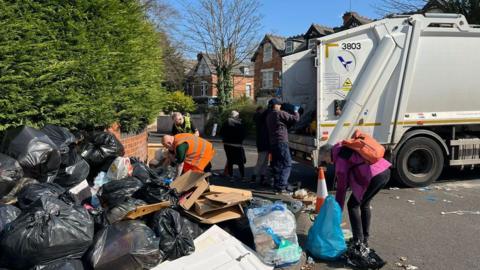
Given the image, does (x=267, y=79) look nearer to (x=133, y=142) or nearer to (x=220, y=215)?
(x=133, y=142)

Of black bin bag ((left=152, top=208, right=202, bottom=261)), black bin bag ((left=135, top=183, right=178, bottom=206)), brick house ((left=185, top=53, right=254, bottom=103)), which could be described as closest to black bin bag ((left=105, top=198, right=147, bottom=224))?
black bin bag ((left=135, top=183, right=178, bottom=206))

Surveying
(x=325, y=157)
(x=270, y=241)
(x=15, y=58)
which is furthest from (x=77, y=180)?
(x=325, y=157)

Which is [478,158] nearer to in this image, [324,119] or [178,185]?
[324,119]

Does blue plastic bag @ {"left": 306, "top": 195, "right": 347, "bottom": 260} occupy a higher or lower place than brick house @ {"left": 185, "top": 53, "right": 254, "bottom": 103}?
lower

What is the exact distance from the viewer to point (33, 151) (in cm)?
388

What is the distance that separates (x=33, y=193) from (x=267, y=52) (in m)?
36.8

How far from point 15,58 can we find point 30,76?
0.24 m

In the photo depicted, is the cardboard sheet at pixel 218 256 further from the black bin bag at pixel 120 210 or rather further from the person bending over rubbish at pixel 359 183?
the person bending over rubbish at pixel 359 183

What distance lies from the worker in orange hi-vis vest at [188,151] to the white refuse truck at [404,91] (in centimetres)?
202

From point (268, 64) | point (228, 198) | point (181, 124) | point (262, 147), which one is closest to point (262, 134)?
point (262, 147)

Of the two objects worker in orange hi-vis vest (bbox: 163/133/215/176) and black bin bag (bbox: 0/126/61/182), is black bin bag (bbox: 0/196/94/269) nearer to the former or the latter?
black bin bag (bbox: 0/126/61/182)

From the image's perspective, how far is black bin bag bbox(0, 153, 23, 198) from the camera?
11.7 feet

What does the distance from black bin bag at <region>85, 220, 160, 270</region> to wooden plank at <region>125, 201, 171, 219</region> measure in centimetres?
10

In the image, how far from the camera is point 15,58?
13.0 feet
